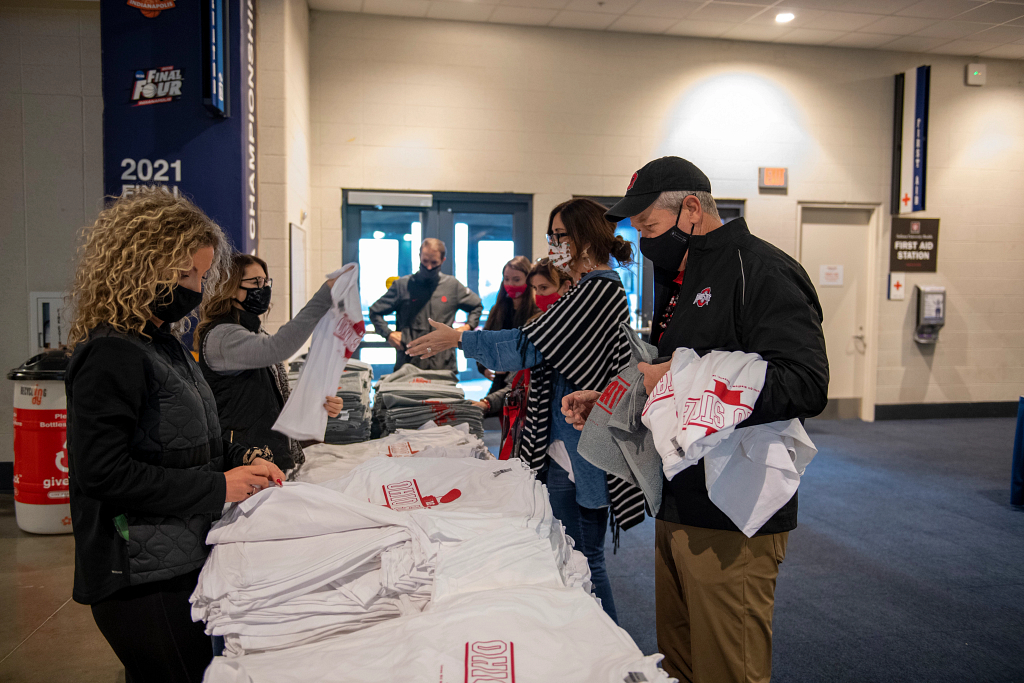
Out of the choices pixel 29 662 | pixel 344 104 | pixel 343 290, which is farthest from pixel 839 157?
pixel 29 662

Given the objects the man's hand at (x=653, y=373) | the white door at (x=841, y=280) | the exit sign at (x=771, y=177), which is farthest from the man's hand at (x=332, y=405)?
the white door at (x=841, y=280)

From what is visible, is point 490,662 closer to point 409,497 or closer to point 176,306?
point 409,497

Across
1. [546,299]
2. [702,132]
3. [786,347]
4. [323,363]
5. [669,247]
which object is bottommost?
[323,363]

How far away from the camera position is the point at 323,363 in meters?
1.96

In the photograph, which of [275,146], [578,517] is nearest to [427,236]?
[275,146]

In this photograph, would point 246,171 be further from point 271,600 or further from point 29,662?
point 271,600

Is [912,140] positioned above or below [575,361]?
above

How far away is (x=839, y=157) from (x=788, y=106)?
0.81 metres

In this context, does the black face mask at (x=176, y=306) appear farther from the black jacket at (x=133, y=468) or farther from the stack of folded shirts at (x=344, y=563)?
the stack of folded shirts at (x=344, y=563)

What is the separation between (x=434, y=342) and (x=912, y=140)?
23.0ft

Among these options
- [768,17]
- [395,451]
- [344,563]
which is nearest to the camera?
[344,563]

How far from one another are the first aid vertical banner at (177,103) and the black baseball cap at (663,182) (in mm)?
2598

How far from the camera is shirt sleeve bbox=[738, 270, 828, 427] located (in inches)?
46.9

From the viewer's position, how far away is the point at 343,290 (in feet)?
6.42
